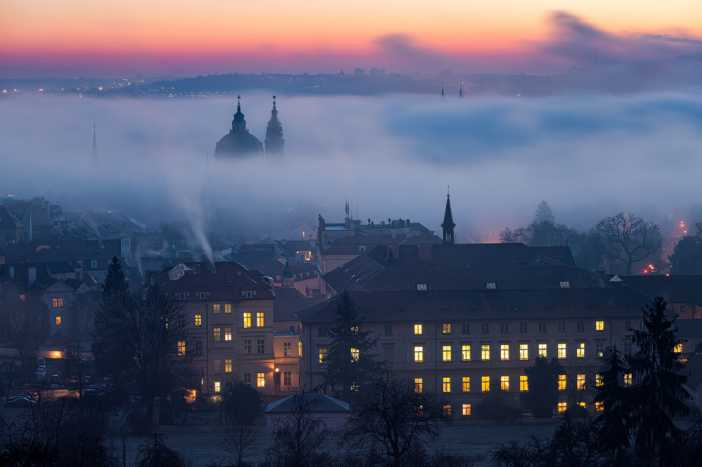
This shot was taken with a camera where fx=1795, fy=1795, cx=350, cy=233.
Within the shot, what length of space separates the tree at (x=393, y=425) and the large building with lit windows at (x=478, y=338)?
472 inches

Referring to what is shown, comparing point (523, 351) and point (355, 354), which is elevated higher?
point (355, 354)

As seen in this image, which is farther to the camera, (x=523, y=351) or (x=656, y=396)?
(x=523, y=351)

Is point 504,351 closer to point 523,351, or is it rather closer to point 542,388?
point 523,351

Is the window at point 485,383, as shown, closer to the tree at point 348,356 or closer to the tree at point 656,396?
the tree at point 348,356

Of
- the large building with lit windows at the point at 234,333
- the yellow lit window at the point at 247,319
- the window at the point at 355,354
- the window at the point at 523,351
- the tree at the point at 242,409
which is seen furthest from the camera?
the yellow lit window at the point at 247,319

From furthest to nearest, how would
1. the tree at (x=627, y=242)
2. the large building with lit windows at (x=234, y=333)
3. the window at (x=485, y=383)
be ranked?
1. the tree at (x=627, y=242)
2. the large building with lit windows at (x=234, y=333)
3. the window at (x=485, y=383)

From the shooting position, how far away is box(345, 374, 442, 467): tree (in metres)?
54.0

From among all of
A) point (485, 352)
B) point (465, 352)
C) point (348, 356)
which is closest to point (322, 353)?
point (348, 356)

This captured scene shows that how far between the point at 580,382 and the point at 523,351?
2.88 meters

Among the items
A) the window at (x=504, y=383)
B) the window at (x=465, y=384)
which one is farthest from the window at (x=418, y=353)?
the window at (x=504, y=383)

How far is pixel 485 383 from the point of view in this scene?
77.5m

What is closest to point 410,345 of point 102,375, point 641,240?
point 102,375

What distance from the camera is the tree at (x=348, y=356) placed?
241 ft

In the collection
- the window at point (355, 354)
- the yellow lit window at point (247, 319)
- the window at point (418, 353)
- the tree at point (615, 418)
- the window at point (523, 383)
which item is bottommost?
the window at point (523, 383)
